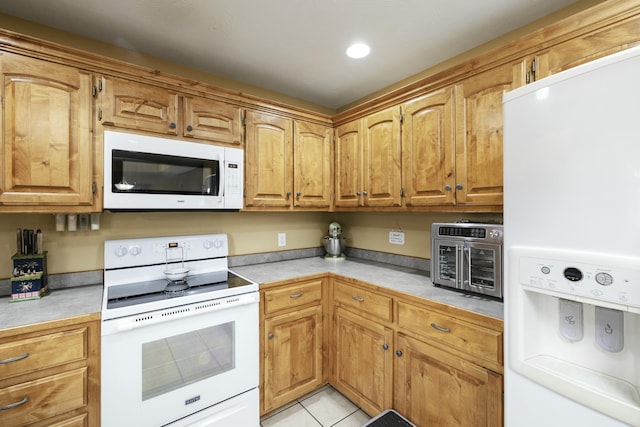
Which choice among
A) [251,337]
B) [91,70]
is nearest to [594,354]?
[251,337]

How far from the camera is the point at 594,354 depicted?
857 mm

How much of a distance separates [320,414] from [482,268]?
1455mm

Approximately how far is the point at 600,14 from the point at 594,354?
53.4 inches

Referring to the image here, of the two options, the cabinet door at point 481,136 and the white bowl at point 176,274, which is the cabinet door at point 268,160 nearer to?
the white bowl at point 176,274

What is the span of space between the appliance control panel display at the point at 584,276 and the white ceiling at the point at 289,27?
139 centimetres

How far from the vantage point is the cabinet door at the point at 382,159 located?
2059 mm

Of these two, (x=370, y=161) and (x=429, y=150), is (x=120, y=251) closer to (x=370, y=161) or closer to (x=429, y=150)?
(x=370, y=161)

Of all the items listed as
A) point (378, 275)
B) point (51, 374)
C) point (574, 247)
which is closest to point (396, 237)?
point (378, 275)

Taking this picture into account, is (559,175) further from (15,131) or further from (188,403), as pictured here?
(15,131)

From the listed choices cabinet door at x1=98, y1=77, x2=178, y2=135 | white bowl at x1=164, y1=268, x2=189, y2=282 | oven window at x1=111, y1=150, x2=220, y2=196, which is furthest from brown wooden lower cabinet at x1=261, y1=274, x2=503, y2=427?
cabinet door at x1=98, y1=77, x2=178, y2=135

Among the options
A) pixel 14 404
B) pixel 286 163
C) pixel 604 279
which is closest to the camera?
pixel 604 279

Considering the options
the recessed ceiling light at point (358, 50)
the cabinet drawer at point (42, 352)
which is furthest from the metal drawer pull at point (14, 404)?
the recessed ceiling light at point (358, 50)

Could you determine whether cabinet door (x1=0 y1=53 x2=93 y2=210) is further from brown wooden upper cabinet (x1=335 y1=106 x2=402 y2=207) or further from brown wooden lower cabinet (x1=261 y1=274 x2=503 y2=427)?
brown wooden upper cabinet (x1=335 y1=106 x2=402 y2=207)

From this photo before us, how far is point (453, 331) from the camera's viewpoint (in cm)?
144
